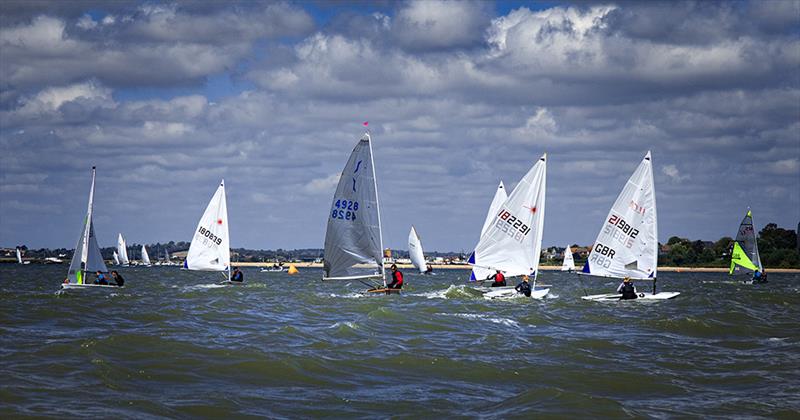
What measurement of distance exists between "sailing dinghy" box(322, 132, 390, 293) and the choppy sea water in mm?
4603

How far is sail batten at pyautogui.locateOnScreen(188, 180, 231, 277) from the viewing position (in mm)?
46594

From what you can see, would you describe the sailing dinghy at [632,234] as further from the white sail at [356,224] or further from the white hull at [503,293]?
the white sail at [356,224]

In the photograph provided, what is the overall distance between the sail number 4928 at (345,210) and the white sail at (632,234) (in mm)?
9545

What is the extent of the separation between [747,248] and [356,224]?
4992 centimetres

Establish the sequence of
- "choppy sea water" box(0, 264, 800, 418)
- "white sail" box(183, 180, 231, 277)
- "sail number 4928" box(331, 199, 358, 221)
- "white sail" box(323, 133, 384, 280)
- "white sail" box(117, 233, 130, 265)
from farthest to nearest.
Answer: "white sail" box(117, 233, 130, 265) → "white sail" box(183, 180, 231, 277) → "sail number 4928" box(331, 199, 358, 221) → "white sail" box(323, 133, 384, 280) → "choppy sea water" box(0, 264, 800, 418)

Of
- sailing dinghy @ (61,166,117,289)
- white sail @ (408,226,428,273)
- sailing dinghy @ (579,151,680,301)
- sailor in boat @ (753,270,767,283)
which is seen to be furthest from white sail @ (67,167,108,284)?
sailor in boat @ (753,270,767,283)

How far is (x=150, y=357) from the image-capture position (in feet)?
56.1

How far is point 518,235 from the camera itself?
114ft

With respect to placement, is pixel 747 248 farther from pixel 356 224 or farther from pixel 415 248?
pixel 356 224

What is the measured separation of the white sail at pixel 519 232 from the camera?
34.4 metres

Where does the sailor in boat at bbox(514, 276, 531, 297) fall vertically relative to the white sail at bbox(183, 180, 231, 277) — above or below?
below

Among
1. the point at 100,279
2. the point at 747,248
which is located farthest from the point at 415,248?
the point at 100,279

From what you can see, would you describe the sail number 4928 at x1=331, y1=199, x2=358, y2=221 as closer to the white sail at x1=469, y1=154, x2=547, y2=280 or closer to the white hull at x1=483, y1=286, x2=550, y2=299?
the white sail at x1=469, y1=154, x2=547, y2=280

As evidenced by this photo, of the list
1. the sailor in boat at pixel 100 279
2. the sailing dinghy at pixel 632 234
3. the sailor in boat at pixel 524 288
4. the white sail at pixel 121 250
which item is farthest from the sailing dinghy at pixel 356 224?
the white sail at pixel 121 250
